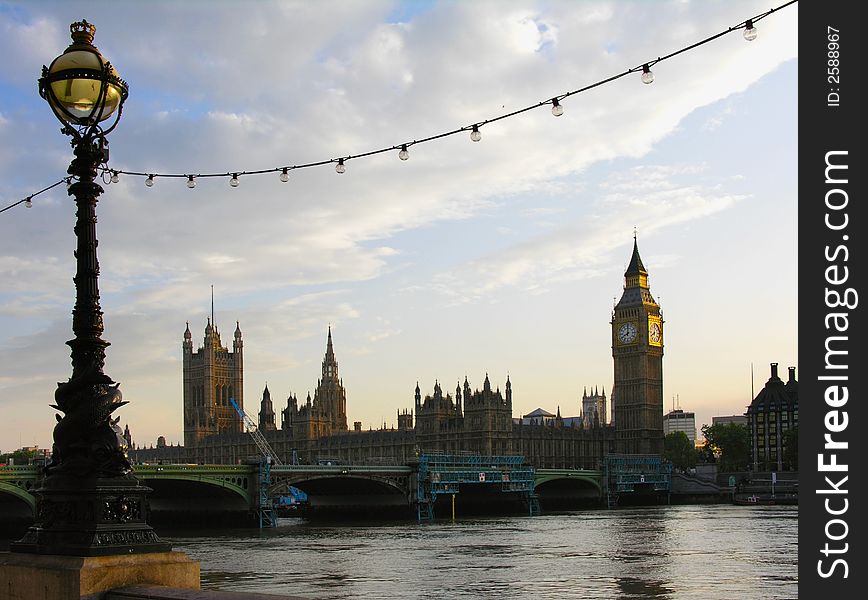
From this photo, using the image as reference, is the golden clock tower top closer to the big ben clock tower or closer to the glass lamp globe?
the big ben clock tower

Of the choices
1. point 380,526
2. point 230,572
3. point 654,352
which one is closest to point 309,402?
point 654,352

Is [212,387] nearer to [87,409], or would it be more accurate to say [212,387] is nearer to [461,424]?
[461,424]

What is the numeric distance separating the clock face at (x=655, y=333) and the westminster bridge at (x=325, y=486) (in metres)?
38.0

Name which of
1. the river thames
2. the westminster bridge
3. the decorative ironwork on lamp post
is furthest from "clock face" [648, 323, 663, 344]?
the decorative ironwork on lamp post

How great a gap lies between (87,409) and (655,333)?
5317 inches

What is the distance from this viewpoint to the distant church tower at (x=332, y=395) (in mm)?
152875

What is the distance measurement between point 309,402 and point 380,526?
77180 mm

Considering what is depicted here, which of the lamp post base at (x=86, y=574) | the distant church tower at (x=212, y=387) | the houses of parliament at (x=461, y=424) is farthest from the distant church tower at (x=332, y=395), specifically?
the lamp post base at (x=86, y=574)

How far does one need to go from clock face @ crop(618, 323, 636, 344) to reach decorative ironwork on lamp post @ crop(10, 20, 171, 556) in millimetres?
133178

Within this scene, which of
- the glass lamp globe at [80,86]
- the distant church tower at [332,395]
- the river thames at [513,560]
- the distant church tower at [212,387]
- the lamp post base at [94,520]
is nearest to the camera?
the lamp post base at [94,520]

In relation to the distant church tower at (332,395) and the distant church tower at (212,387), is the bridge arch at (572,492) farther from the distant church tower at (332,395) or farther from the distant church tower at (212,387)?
the distant church tower at (212,387)

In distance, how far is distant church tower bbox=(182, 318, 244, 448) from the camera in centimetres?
16775
